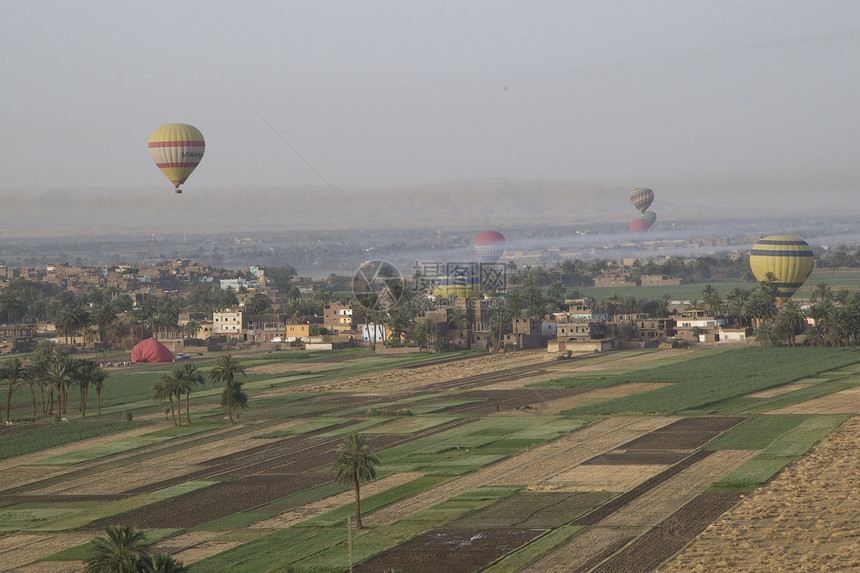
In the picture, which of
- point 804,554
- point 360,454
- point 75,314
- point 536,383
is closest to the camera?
point 804,554

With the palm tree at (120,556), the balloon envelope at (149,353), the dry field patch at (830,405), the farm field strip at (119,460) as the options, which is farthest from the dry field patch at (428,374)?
the palm tree at (120,556)

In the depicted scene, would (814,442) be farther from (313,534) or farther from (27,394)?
(27,394)

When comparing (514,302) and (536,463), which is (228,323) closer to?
(514,302)

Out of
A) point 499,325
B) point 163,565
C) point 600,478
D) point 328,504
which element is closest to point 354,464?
point 328,504

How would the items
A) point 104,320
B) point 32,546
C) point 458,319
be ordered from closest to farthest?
point 32,546, point 458,319, point 104,320

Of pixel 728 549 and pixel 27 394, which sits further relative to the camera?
pixel 27 394

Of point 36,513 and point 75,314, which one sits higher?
point 75,314

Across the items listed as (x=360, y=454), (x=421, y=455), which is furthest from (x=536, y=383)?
(x=360, y=454)

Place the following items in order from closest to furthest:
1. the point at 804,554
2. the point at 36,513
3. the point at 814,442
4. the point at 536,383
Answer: the point at 804,554
the point at 36,513
the point at 814,442
the point at 536,383
